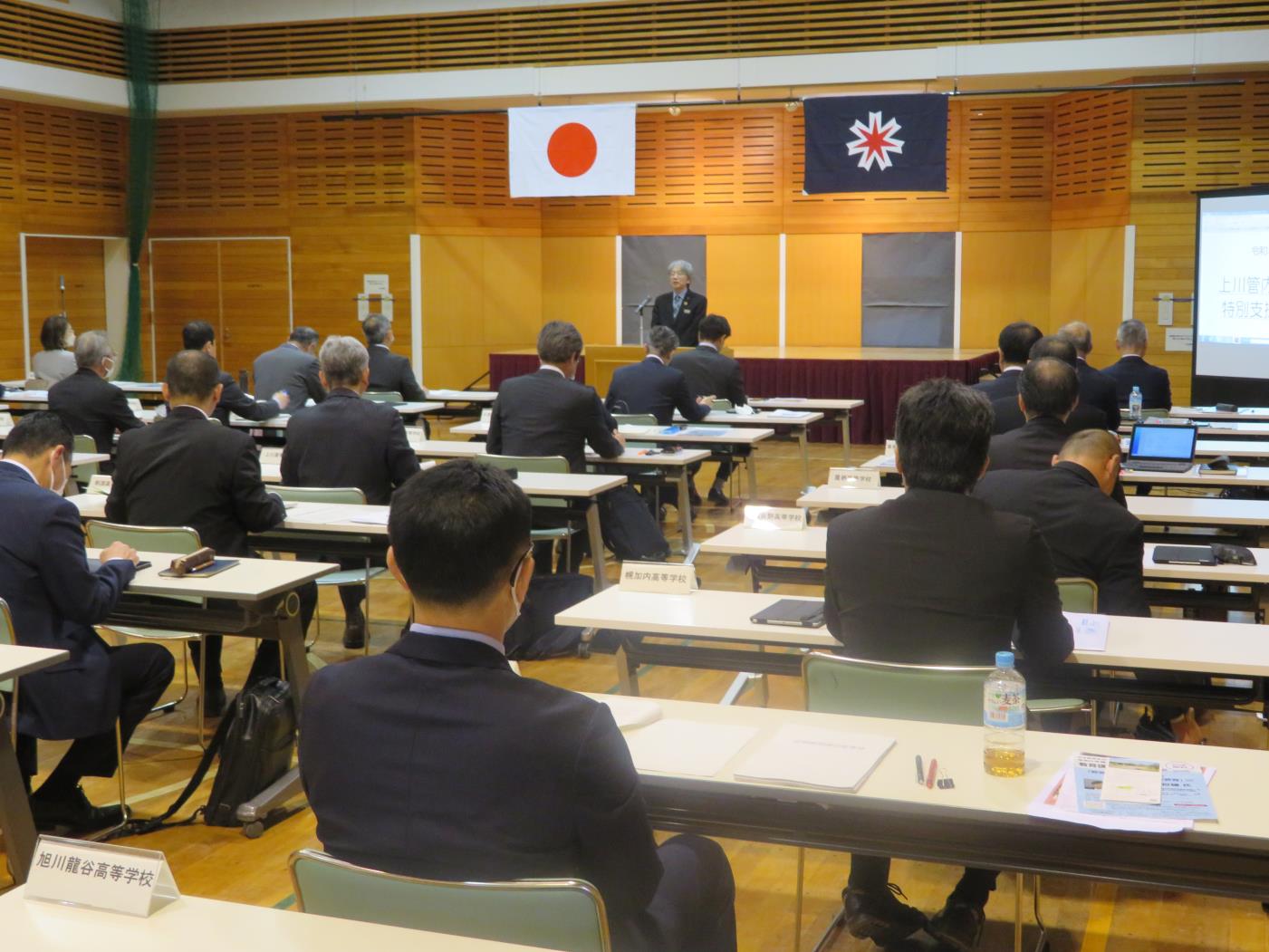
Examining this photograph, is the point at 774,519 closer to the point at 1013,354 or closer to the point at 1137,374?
the point at 1013,354

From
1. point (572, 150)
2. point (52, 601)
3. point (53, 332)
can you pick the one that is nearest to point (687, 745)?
point (52, 601)

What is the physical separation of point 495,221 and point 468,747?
47.0 feet

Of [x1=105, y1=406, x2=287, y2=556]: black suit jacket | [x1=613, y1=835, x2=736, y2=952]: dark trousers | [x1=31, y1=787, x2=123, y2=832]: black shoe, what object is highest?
[x1=105, y1=406, x2=287, y2=556]: black suit jacket

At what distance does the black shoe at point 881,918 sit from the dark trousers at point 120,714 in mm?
2125

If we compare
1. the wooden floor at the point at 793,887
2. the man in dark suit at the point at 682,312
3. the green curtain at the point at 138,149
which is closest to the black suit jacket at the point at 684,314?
the man in dark suit at the point at 682,312

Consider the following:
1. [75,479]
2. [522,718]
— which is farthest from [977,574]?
[75,479]

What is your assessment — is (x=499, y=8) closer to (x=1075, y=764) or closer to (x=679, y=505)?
(x=679, y=505)

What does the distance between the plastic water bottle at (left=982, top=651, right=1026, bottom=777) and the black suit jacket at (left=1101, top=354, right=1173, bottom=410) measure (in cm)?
651

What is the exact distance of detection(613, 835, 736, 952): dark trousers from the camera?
6.41ft

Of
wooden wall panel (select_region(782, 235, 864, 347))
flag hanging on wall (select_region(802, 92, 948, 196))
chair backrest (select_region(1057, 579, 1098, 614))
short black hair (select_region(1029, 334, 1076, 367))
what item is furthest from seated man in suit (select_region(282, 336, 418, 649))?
wooden wall panel (select_region(782, 235, 864, 347))

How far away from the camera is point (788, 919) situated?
133 inches

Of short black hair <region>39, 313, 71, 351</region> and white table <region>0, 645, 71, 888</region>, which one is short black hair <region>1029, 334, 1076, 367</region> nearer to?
white table <region>0, 645, 71, 888</region>

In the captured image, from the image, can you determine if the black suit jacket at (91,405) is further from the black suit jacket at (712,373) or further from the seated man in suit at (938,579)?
the seated man in suit at (938,579)

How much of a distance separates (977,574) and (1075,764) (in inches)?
24.6
